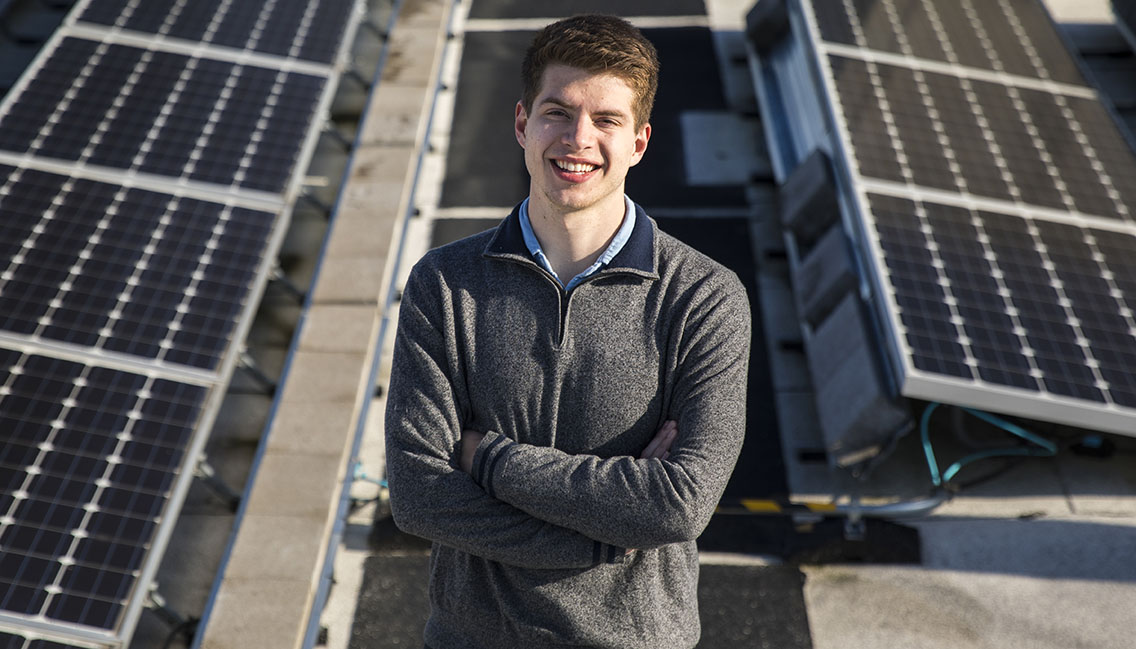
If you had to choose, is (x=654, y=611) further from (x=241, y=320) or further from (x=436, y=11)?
(x=436, y=11)

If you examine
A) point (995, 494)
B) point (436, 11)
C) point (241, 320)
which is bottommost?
point (241, 320)

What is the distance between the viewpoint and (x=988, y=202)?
28.4 feet

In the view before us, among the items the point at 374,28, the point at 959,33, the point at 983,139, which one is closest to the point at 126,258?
the point at 374,28

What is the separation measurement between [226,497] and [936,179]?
7.52m

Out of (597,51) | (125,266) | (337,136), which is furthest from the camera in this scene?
(337,136)

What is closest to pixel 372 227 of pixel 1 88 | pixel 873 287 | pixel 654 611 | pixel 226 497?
pixel 226 497

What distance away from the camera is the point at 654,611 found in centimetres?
340

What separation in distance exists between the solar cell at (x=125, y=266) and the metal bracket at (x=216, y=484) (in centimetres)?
98

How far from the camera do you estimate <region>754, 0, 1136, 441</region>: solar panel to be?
714cm

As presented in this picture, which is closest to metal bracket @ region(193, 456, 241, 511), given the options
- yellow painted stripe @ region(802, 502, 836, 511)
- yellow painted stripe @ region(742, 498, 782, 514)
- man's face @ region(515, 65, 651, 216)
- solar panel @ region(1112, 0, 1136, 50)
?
yellow painted stripe @ region(742, 498, 782, 514)

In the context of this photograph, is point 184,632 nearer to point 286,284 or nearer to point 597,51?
point 286,284

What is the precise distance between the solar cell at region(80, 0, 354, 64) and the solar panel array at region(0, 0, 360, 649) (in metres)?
0.03

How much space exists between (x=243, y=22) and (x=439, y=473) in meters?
9.74

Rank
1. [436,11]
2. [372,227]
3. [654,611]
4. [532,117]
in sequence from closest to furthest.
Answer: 1. [532,117]
2. [654,611]
3. [372,227]
4. [436,11]
